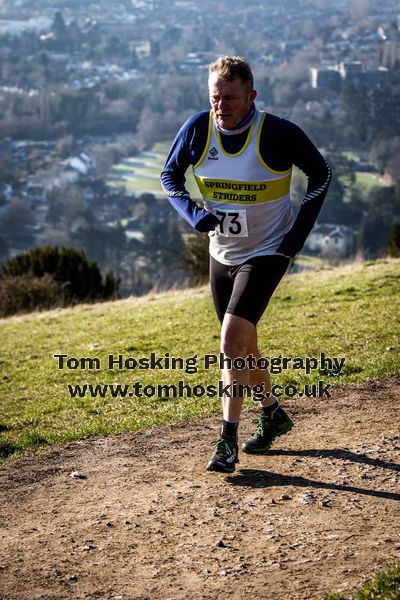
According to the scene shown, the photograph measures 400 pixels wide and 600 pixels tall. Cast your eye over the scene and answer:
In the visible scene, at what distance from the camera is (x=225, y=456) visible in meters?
5.66

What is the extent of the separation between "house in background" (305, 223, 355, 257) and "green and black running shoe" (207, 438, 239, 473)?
43023mm

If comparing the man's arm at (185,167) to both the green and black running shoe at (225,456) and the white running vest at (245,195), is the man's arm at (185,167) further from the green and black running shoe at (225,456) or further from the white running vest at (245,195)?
the green and black running shoe at (225,456)

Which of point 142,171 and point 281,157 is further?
point 142,171

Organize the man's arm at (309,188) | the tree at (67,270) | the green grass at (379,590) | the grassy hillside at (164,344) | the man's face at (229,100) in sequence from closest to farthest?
the green grass at (379,590) < the man's face at (229,100) < the man's arm at (309,188) < the grassy hillside at (164,344) < the tree at (67,270)

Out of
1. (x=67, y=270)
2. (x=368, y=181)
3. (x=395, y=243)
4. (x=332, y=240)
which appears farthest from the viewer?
(x=368, y=181)

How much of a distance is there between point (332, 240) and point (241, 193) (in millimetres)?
46719

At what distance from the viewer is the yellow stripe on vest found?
545 centimetres

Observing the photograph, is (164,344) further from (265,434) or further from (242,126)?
(242,126)

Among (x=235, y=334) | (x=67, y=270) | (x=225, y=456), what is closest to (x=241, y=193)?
(x=235, y=334)

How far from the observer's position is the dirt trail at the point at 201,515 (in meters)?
4.38

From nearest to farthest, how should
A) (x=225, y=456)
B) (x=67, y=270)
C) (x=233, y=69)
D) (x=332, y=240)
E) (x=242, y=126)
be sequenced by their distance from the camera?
(x=233, y=69)
(x=242, y=126)
(x=225, y=456)
(x=67, y=270)
(x=332, y=240)

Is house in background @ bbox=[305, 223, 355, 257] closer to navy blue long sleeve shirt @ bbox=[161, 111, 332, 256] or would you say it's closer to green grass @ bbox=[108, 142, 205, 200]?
green grass @ bbox=[108, 142, 205, 200]

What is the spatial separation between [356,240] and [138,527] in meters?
46.8

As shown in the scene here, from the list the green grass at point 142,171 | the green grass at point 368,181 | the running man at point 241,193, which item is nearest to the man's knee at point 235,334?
the running man at point 241,193
